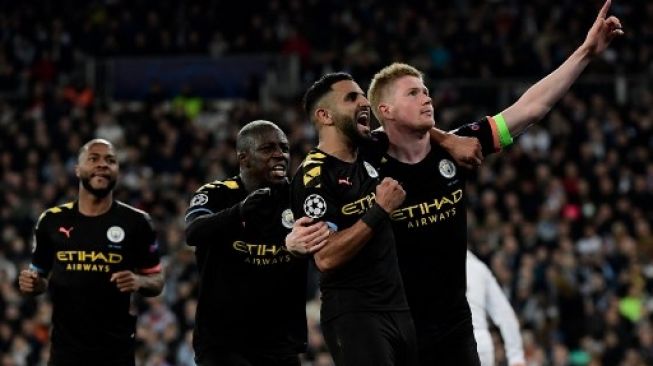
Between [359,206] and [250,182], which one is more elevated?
[250,182]

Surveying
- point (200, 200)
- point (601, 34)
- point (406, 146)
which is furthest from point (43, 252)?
point (601, 34)

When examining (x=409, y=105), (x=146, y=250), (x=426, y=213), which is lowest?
(x=426, y=213)

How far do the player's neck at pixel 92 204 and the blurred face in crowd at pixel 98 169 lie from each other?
87mm

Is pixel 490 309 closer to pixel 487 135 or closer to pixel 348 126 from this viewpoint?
pixel 487 135

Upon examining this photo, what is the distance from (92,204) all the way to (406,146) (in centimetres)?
276

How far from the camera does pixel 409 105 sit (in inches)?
264

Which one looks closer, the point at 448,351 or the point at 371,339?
the point at 371,339

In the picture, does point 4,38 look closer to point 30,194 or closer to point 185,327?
point 30,194

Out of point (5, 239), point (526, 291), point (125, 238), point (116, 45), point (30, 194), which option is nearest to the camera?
point (125, 238)

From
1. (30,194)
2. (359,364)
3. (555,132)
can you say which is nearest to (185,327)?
(30,194)

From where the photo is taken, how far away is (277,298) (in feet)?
24.4

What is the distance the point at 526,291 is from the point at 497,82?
7.25 meters

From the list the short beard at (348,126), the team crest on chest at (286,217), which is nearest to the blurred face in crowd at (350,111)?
the short beard at (348,126)

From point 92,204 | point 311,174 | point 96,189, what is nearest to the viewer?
point 311,174
